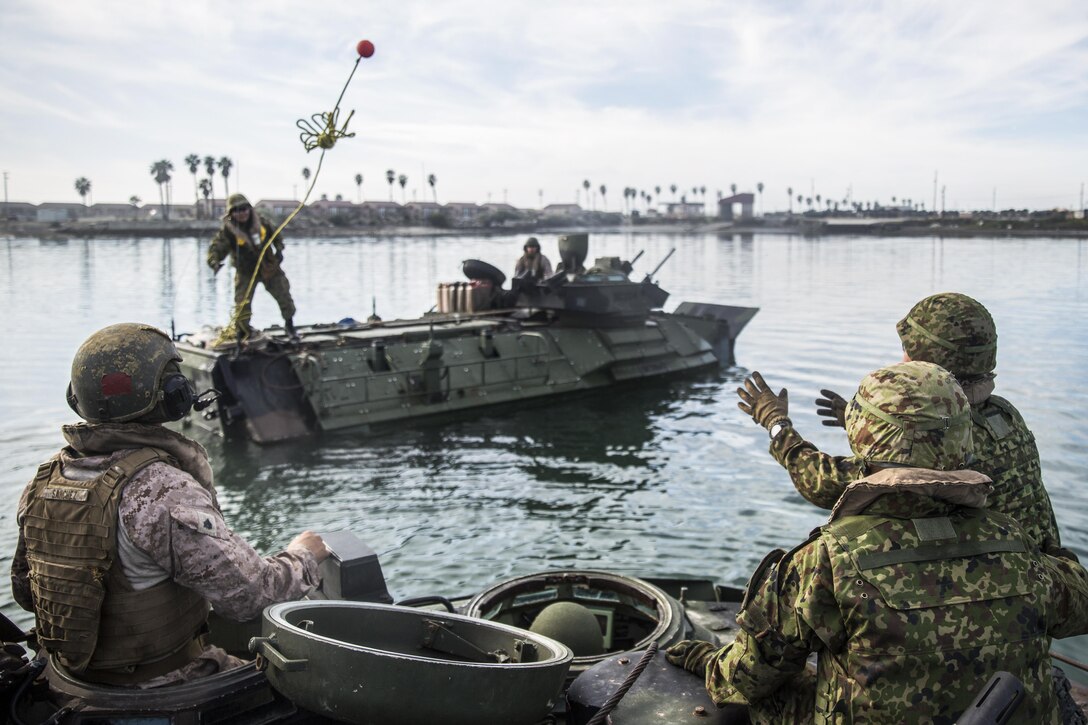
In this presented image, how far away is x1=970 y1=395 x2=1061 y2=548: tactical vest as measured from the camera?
427cm

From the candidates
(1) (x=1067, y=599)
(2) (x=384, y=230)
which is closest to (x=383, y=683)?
(1) (x=1067, y=599)

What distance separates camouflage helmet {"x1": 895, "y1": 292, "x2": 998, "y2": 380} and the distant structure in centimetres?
16230

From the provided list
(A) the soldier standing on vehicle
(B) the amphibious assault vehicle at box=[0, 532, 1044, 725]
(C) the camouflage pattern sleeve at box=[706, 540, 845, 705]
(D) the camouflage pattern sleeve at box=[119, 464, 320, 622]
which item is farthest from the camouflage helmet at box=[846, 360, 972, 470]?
(A) the soldier standing on vehicle

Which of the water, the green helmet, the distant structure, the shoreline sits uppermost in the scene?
the distant structure

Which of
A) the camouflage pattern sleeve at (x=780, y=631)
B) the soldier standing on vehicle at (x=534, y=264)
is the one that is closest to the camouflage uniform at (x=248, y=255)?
the soldier standing on vehicle at (x=534, y=264)

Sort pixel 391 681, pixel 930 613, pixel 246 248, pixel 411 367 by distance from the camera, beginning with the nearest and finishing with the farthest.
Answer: pixel 930 613 < pixel 391 681 < pixel 246 248 < pixel 411 367

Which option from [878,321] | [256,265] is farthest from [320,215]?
[256,265]

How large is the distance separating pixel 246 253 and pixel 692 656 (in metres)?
11.7

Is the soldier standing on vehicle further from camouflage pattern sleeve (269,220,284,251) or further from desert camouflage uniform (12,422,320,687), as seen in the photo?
desert camouflage uniform (12,422,320,687)

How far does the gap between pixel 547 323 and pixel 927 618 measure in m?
15.6

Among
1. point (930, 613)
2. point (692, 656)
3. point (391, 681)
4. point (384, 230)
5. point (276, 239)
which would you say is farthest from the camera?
point (384, 230)

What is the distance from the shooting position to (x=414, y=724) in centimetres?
350

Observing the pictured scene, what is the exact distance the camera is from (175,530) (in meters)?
3.60

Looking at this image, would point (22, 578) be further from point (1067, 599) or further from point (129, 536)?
point (1067, 599)
